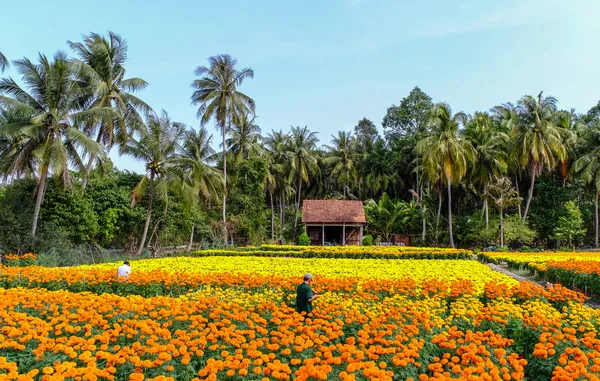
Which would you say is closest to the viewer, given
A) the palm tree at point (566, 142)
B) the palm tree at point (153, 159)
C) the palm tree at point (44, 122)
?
the palm tree at point (44, 122)

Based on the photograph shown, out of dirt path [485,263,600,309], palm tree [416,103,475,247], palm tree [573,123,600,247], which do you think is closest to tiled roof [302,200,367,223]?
palm tree [416,103,475,247]

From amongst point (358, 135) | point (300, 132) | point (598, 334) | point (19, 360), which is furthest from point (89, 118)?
point (358, 135)

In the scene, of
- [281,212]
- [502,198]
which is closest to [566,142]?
[502,198]

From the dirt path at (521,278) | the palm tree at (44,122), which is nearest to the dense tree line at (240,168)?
the palm tree at (44,122)

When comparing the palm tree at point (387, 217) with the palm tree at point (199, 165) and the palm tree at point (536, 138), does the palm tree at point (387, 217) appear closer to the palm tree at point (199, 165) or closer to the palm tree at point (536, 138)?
the palm tree at point (536, 138)

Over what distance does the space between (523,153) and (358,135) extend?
23.5 meters

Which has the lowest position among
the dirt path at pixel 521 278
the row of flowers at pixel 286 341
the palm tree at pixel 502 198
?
the dirt path at pixel 521 278

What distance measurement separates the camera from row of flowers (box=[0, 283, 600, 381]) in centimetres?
434

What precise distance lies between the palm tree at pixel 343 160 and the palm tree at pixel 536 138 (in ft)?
55.5

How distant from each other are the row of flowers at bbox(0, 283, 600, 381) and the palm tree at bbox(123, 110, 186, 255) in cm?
1881

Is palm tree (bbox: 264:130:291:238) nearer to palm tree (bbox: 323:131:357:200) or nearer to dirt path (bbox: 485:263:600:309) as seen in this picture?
palm tree (bbox: 323:131:357:200)

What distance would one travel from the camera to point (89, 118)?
70.8 feet

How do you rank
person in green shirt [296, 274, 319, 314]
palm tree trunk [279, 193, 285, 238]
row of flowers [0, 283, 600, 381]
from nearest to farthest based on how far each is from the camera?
row of flowers [0, 283, 600, 381]
person in green shirt [296, 274, 319, 314]
palm tree trunk [279, 193, 285, 238]

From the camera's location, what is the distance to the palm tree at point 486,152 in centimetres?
3703
